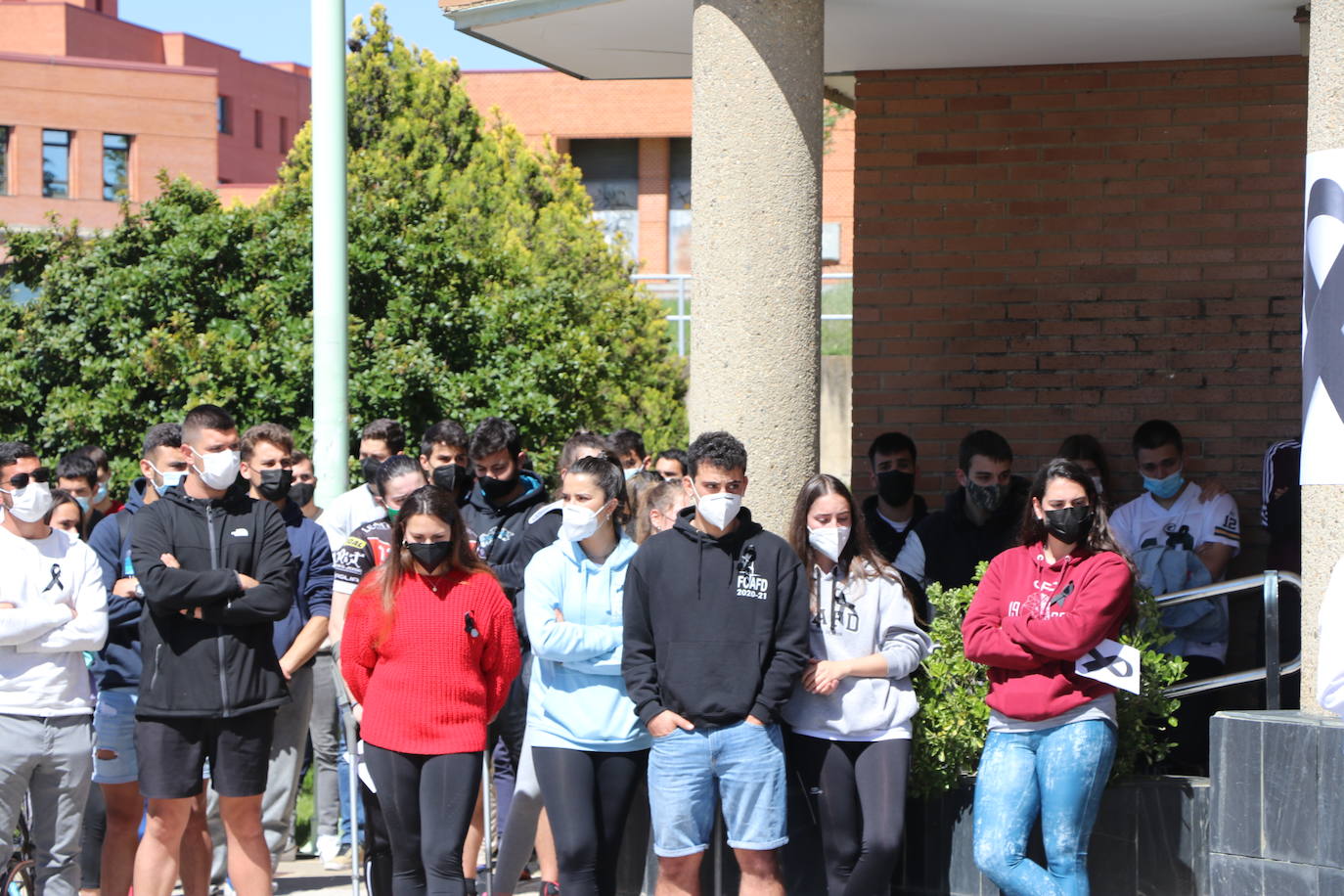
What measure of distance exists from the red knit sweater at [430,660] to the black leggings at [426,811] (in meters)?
0.06

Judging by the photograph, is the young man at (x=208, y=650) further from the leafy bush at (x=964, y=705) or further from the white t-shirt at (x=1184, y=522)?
the white t-shirt at (x=1184, y=522)

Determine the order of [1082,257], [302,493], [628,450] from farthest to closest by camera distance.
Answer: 1. [1082,257]
2. [302,493]
3. [628,450]

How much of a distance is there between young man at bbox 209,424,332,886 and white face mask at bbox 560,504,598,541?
1469 mm

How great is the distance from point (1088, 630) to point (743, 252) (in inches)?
81.8

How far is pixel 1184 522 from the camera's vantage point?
25.0ft

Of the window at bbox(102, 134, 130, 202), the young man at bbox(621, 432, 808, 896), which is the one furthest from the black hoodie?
the window at bbox(102, 134, 130, 202)

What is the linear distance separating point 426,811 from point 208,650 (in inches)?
40.3

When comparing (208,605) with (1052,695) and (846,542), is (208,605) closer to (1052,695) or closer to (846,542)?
(846,542)

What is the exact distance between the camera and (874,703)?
5.64 metres

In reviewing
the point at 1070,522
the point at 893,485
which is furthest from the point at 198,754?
the point at 893,485

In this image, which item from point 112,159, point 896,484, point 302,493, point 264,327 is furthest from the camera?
point 112,159

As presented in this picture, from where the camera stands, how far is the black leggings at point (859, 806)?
5.56 metres

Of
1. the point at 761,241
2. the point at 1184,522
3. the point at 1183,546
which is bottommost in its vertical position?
the point at 1183,546

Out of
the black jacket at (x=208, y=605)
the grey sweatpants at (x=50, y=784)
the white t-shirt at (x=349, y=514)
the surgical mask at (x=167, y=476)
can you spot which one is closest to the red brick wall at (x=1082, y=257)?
the white t-shirt at (x=349, y=514)
